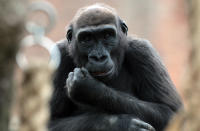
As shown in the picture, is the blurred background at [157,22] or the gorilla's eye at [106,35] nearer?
the gorilla's eye at [106,35]

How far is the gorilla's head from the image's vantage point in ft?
16.2

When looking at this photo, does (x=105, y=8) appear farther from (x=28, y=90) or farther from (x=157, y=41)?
(x=157, y=41)

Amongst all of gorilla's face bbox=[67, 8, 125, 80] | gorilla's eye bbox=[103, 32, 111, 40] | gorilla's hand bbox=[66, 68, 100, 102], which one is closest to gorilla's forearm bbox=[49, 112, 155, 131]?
gorilla's hand bbox=[66, 68, 100, 102]

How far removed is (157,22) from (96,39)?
→ 338 inches

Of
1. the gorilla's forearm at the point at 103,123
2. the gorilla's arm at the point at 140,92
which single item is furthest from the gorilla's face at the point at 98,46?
the gorilla's forearm at the point at 103,123

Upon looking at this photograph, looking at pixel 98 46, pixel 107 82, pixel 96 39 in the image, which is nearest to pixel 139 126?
pixel 107 82

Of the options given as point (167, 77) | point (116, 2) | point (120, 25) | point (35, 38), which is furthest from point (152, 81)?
point (116, 2)

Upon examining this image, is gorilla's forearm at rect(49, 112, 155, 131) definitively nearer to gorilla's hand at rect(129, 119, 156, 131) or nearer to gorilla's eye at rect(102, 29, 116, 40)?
gorilla's hand at rect(129, 119, 156, 131)

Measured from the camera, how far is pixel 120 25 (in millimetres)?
5543

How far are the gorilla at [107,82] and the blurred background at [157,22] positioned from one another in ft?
22.3

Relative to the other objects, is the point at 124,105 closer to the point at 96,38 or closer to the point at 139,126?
the point at 139,126

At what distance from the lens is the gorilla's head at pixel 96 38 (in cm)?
493

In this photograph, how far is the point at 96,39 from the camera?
5172 millimetres

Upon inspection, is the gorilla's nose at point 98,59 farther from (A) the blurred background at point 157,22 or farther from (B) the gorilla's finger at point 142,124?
(A) the blurred background at point 157,22
